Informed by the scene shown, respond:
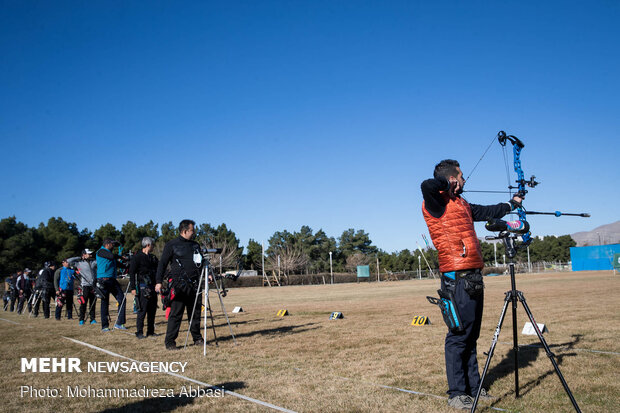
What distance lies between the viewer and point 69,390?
18.8ft

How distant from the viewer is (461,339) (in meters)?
4.77

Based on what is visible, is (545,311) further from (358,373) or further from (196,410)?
(196,410)

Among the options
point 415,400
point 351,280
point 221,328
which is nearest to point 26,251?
point 351,280

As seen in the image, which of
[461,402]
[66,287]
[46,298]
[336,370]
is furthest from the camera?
[46,298]

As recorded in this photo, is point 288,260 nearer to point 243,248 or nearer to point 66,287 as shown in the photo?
point 243,248

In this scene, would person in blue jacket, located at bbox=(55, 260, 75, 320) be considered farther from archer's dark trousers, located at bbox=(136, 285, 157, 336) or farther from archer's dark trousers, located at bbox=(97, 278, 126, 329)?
archer's dark trousers, located at bbox=(136, 285, 157, 336)

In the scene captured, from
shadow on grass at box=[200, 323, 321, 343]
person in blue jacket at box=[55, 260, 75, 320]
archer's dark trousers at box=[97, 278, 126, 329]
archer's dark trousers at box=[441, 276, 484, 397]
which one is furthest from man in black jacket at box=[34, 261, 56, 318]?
archer's dark trousers at box=[441, 276, 484, 397]

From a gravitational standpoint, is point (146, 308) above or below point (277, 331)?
above

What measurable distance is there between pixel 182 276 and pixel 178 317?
83cm

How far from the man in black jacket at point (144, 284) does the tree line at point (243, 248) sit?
118 ft

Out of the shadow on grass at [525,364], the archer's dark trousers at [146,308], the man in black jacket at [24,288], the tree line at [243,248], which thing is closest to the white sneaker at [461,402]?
the shadow on grass at [525,364]

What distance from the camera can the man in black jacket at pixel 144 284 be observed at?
426 inches

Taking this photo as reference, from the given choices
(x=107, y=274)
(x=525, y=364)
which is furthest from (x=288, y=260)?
(x=525, y=364)

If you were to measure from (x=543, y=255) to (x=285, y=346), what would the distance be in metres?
129
